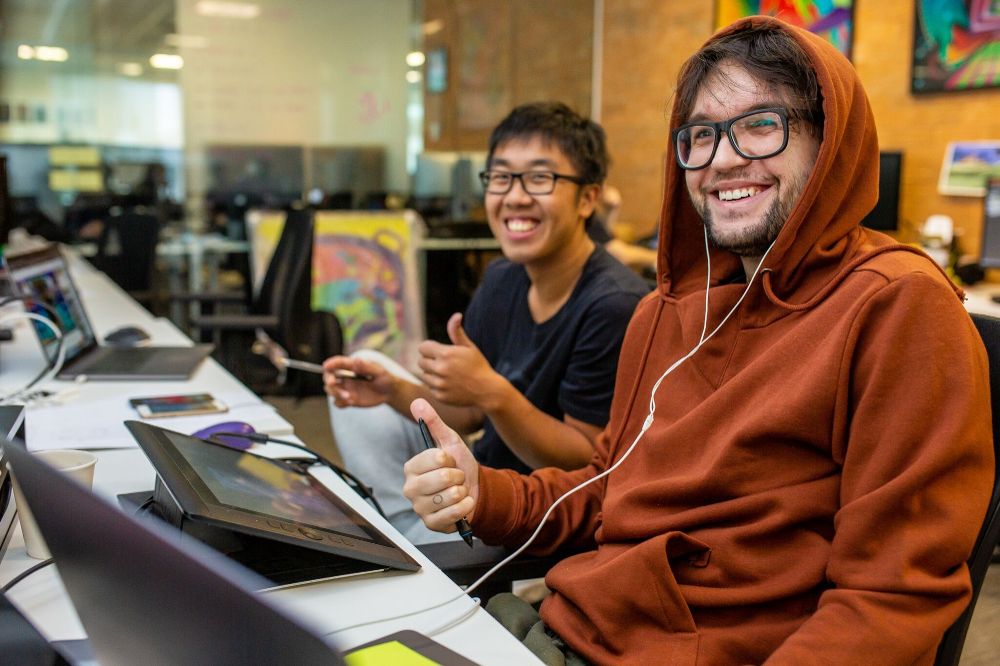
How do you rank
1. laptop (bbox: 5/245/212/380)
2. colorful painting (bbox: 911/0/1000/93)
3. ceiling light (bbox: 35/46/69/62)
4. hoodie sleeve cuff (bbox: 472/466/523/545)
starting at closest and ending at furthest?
hoodie sleeve cuff (bbox: 472/466/523/545) < laptop (bbox: 5/245/212/380) < colorful painting (bbox: 911/0/1000/93) < ceiling light (bbox: 35/46/69/62)

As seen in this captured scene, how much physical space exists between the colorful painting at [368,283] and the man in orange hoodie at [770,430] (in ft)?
12.0

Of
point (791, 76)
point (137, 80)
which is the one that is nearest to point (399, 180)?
point (137, 80)

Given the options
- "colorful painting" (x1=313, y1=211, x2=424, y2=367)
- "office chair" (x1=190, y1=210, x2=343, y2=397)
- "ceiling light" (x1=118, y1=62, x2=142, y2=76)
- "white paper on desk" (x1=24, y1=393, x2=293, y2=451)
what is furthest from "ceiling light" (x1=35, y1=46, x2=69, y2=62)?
"white paper on desk" (x1=24, y1=393, x2=293, y2=451)

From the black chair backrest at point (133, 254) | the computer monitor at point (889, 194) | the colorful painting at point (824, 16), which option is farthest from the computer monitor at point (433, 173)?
the computer monitor at point (889, 194)

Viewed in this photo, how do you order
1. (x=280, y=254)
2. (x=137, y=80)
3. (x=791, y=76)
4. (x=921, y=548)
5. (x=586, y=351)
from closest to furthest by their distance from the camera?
(x=921, y=548) < (x=791, y=76) < (x=586, y=351) < (x=280, y=254) < (x=137, y=80)

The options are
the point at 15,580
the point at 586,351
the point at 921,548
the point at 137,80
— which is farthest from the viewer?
the point at 137,80

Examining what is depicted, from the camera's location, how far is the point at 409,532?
5.95ft

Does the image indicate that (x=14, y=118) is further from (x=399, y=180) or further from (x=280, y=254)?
(x=280, y=254)

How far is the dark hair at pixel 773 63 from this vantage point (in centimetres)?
120

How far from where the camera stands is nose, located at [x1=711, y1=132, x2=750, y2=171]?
125cm

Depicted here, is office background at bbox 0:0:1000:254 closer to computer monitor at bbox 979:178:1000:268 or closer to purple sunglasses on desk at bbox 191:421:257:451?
computer monitor at bbox 979:178:1000:268

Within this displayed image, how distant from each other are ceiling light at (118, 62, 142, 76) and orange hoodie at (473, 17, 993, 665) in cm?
513

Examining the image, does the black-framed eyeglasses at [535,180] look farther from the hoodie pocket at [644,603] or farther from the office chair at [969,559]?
the hoodie pocket at [644,603]

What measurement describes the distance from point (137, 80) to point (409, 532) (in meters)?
4.74
